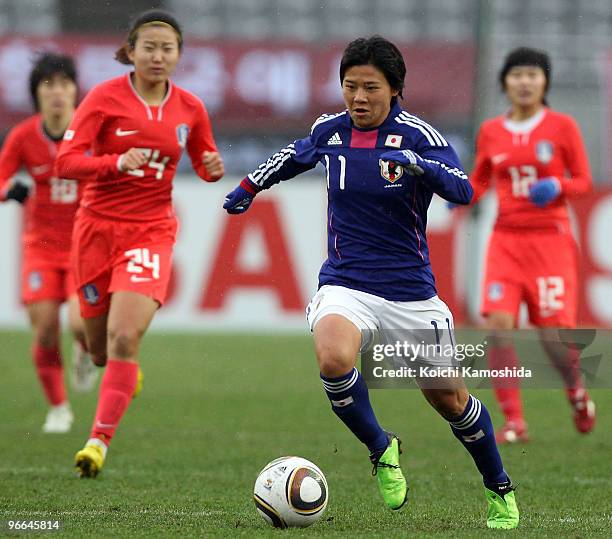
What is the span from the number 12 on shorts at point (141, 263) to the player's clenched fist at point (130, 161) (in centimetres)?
50

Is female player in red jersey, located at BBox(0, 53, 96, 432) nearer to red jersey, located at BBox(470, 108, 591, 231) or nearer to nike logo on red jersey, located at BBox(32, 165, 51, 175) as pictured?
nike logo on red jersey, located at BBox(32, 165, 51, 175)

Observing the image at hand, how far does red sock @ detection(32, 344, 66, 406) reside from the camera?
29.7ft

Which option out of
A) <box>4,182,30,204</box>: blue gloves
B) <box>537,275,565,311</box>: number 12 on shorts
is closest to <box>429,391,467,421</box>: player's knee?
<box>537,275,565,311</box>: number 12 on shorts

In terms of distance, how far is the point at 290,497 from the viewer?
5.12m

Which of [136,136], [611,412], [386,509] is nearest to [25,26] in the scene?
[611,412]

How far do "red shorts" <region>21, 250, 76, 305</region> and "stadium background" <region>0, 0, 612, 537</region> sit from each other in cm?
92

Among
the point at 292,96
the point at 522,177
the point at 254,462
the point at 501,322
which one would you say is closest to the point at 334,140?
the point at 254,462

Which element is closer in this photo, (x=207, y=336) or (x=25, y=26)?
(x=207, y=336)

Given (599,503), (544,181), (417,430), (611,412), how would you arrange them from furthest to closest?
(611,412)
(417,430)
(544,181)
(599,503)

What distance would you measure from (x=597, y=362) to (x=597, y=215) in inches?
303

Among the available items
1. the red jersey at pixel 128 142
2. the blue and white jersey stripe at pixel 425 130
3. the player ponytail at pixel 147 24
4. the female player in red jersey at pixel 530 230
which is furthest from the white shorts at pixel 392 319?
the female player in red jersey at pixel 530 230

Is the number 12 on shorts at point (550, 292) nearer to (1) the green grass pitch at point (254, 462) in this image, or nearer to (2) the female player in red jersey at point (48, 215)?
(1) the green grass pitch at point (254, 462)

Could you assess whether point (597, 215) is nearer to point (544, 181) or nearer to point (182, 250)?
point (182, 250)

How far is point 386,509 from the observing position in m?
5.76
